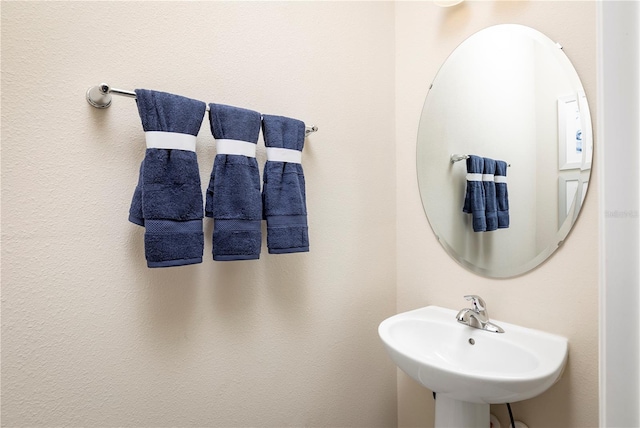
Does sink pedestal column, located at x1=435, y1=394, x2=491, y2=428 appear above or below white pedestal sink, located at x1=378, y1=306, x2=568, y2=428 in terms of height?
below

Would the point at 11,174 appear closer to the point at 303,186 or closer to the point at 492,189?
the point at 303,186

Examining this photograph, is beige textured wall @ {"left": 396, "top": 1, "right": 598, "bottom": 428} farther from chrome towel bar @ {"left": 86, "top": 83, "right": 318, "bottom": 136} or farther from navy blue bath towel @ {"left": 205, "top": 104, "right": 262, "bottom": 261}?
chrome towel bar @ {"left": 86, "top": 83, "right": 318, "bottom": 136}

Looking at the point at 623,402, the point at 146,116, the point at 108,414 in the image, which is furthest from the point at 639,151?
the point at 108,414

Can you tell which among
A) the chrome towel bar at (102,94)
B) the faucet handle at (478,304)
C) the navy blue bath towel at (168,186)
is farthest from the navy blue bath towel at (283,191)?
the faucet handle at (478,304)

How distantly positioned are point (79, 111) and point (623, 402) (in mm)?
1090

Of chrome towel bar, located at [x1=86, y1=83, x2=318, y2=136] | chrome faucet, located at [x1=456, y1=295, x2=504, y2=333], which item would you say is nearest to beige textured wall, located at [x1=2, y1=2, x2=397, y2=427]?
chrome towel bar, located at [x1=86, y1=83, x2=318, y2=136]

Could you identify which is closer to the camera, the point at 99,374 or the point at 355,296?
the point at 99,374

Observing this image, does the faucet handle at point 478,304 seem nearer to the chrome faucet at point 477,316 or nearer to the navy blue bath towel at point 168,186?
the chrome faucet at point 477,316

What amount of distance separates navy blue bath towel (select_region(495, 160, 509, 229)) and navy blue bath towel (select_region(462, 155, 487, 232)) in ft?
0.17

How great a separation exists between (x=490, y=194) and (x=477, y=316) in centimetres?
44

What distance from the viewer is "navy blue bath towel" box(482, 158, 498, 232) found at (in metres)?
1.25

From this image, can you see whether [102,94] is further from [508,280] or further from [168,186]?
[508,280]

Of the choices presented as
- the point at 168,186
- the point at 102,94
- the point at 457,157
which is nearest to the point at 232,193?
the point at 168,186

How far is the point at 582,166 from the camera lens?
104 cm
